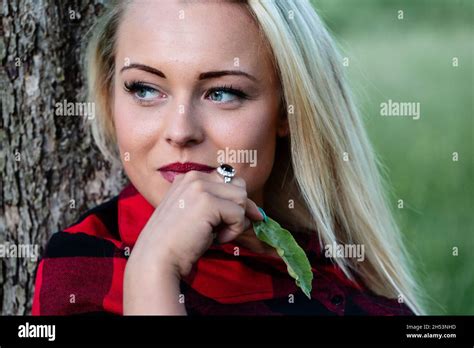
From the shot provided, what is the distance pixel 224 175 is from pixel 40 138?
630 millimetres

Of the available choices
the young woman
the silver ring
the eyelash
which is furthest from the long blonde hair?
the silver ring

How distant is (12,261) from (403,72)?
120 cm

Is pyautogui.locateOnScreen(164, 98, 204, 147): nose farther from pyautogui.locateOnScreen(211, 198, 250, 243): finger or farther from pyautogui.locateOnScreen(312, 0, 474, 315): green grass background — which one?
pyautogui.locateOnScreen(312, 0, 474, 315): green grass background

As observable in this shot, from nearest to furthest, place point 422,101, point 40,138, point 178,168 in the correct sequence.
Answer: point 178,168 → point 40,138 → point 422,101

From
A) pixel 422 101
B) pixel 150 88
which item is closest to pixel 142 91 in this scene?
pixel 150 88

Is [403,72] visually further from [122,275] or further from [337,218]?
[122,275]

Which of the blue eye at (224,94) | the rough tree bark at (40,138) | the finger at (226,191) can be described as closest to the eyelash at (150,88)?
the blue eye at (224,94)

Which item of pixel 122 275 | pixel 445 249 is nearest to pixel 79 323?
pixel 122 275

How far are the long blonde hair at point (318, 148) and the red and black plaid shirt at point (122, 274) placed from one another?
0.10m

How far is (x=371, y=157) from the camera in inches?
83.8

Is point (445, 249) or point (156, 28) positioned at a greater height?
point (156, 28)

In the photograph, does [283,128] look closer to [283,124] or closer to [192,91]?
[283,124]

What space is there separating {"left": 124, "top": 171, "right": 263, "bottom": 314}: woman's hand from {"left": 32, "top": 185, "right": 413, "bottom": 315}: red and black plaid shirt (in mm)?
154

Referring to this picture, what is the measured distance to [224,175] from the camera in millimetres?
1818
